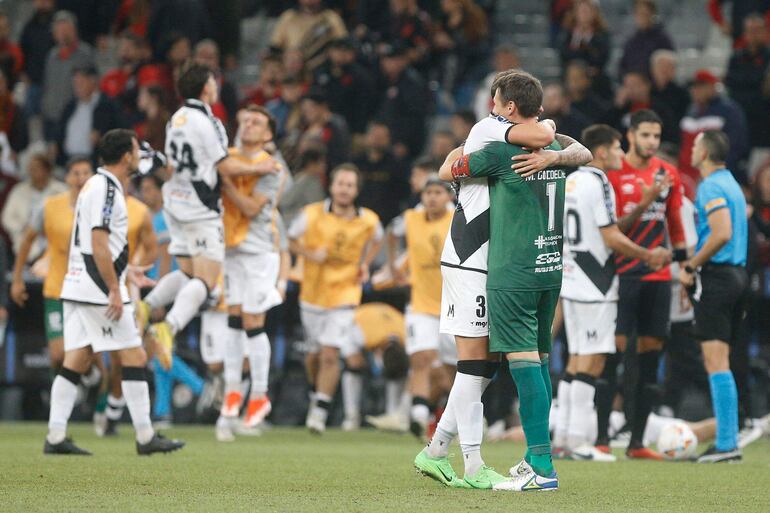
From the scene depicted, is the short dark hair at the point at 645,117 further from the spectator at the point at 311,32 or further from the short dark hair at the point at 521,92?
the spectator at the point at 311,32

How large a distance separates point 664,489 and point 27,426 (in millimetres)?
7994

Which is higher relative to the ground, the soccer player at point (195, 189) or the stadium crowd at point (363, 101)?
the stadium crowd at point (363, 101)

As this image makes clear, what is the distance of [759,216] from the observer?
14.2 metres

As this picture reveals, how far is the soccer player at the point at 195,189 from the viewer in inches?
443

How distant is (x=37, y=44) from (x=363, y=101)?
17.4 feet

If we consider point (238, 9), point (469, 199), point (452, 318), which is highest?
point (238, 9)

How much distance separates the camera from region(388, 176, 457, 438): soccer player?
1292 cm

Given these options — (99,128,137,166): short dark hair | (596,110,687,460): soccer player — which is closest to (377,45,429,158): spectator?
(596,110,687,460): soccer player

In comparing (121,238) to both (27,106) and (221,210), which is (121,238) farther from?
(27,106)

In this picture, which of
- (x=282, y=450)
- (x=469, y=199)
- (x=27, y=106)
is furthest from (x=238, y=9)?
(x=469, y=199)

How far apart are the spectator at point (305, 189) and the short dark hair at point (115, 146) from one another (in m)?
5.89

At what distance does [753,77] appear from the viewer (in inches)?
666

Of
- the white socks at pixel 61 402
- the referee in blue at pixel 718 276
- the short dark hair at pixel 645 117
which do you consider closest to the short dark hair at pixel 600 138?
the short dark hair at pixel 645 117

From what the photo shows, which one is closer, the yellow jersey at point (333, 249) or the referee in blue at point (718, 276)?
the referee in blue at point (718, 276)
